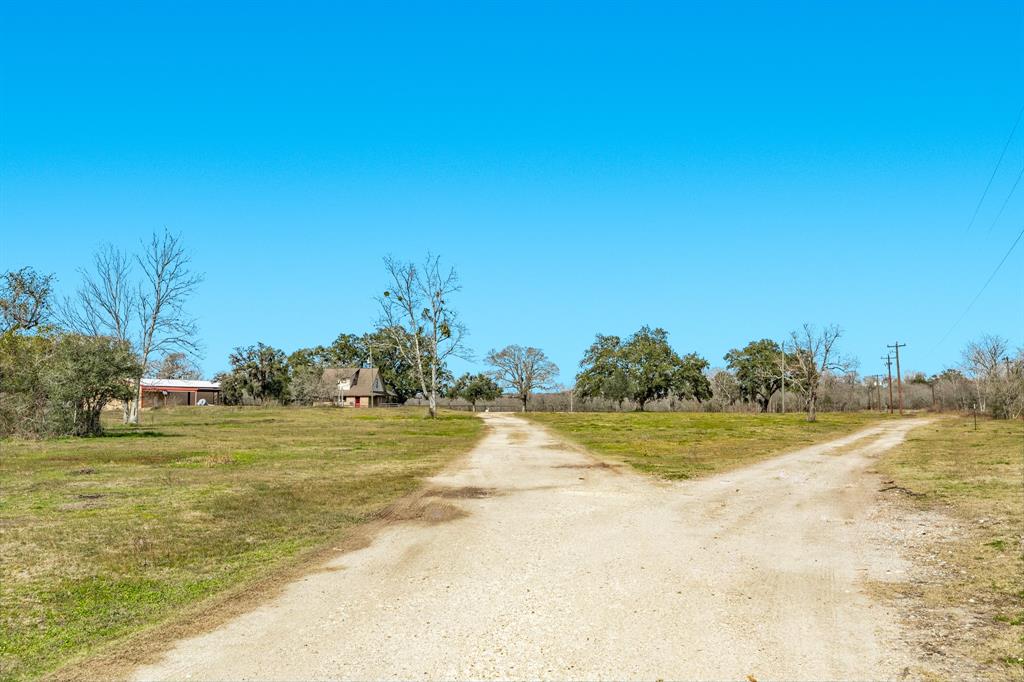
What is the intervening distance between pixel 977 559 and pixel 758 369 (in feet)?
290

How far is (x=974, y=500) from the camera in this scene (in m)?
13.7

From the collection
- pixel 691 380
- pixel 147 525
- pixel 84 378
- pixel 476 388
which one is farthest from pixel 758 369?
pixel 147 525

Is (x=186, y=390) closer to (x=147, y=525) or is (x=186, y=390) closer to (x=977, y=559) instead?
(x=147, y=525)

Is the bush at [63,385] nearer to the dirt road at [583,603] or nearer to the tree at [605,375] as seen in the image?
the dirt road at [583,603]

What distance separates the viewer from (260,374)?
9319cm

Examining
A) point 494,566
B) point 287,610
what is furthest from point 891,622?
point 287,610

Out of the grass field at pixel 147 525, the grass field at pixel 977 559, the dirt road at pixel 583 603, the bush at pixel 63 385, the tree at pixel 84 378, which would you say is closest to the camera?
the dirt road at pixel 583 603

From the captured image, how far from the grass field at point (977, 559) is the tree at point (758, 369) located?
73.9 m

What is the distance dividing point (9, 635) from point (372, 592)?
321 cm

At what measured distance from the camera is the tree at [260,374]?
301ft

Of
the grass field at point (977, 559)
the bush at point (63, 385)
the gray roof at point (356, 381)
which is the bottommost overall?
the grass field at point (977, 559)

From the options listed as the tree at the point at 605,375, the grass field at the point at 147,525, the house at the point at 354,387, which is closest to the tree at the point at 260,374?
the house at the point at 354,387

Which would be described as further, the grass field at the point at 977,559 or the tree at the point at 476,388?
the tree at the point at 476,388

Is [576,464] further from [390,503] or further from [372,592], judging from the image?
[372,592]
